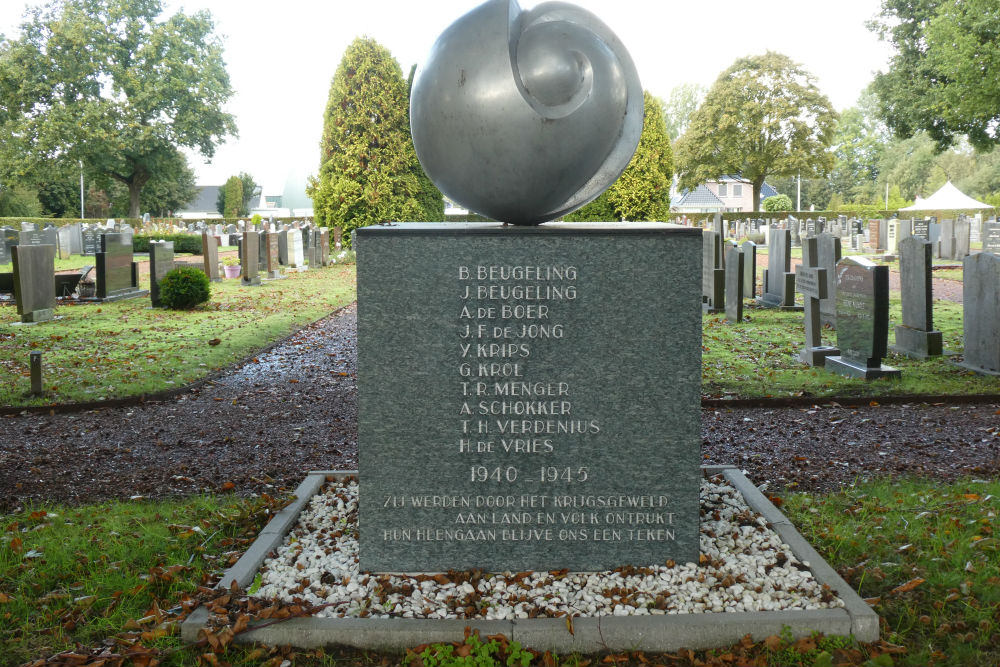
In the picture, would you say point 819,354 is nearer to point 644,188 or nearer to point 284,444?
point 284,444

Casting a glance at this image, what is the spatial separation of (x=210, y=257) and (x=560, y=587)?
18.9 metres

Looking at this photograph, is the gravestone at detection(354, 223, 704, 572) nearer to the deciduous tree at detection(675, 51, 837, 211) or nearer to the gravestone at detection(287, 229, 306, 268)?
the gravestone at detection(287, 229, 306, 268)

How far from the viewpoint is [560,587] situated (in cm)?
397

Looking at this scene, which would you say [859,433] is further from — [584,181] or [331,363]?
[331,363]

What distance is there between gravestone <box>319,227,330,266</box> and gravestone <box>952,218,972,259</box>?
20.7 m

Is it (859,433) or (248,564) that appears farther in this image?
(859,433)

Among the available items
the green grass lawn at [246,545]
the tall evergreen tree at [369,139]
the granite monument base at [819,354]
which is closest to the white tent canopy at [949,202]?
the tall evergreen tree at [369,139]

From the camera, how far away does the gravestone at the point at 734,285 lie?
14339 mm

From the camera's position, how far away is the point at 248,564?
13.6 ft

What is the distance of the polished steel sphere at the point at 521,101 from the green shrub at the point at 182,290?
1312 cm

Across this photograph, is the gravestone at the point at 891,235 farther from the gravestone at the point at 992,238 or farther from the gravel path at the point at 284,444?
the gravel path at the point at 284,444

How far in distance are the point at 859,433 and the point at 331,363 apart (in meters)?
6.73

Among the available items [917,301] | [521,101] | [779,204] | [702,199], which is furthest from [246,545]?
[702,199]

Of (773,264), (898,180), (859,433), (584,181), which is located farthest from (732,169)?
(584,181)
